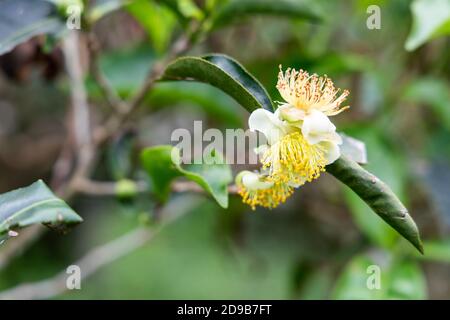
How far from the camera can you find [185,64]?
0.74 metres

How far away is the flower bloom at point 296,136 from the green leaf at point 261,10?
27 centimetres

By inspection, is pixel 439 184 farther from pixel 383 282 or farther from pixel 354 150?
pixel 354 150

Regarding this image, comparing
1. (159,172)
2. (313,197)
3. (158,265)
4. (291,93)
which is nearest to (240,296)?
(158,265)

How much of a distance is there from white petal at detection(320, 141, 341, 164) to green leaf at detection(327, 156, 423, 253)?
16 mm

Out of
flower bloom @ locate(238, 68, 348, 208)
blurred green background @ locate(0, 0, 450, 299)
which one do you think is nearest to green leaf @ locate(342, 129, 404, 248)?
blurred green background @ locate(0, 0, 450, 299)

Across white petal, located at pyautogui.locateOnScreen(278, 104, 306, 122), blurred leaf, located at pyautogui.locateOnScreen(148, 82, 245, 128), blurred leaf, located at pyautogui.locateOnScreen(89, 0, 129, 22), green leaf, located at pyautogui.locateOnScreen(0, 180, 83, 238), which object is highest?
blurred leaf, located at pyautogui.locateOnScreen(148, 82, 245, 128)

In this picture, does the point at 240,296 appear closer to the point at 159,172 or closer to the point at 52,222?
the point at 159,172

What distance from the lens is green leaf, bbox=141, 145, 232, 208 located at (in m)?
0.75

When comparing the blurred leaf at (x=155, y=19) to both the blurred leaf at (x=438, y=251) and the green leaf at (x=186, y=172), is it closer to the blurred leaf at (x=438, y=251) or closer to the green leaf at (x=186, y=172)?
the green leaf at (x=186, y=172)

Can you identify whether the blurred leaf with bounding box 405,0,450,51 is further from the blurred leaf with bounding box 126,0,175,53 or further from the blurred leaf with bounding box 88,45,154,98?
the blurred leaf with bounding box 88,45,154,98

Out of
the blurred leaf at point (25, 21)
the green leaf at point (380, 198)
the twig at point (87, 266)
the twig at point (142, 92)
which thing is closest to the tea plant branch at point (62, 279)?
the twig at point (87, 266)
